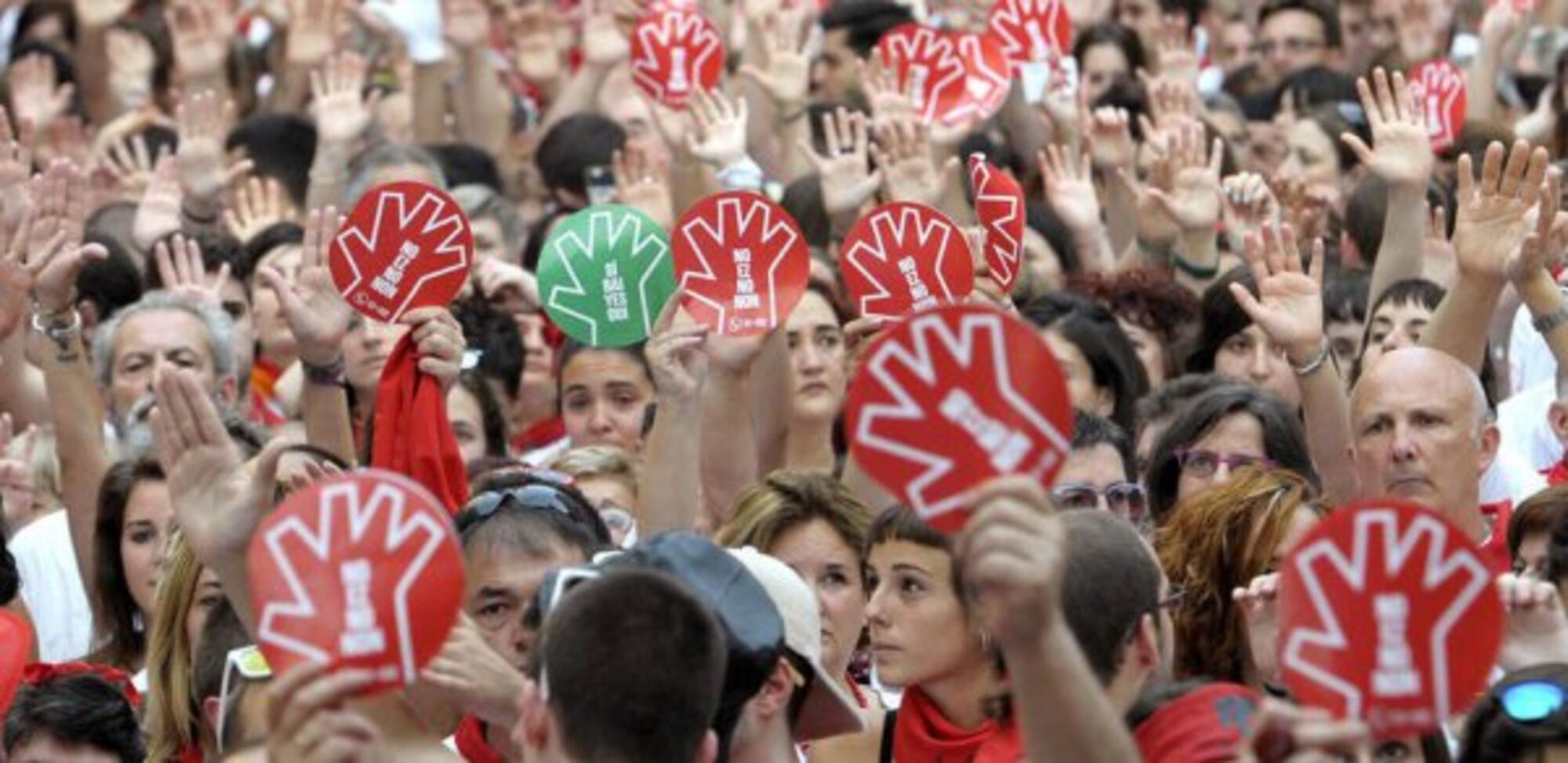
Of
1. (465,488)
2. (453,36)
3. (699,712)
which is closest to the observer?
A: (699,712)

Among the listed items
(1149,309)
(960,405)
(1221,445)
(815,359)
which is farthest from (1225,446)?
(960,405)

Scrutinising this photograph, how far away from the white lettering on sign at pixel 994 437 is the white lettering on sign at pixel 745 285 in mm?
2905

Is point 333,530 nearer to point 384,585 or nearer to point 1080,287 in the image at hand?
point 384,585

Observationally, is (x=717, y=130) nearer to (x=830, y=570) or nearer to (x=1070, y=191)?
(x=1070, y=191)

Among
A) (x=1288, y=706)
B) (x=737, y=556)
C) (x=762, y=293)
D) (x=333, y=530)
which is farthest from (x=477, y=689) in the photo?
(x=762, y=293)

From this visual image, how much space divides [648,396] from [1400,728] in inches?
194

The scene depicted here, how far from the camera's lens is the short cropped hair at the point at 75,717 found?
608cm

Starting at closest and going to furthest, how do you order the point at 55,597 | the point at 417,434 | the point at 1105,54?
the point at 417,434 < the point at 55,597 < the point at 1105,54

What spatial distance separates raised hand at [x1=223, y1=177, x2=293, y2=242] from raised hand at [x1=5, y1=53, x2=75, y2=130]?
5.00ft

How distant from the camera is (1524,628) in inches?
225

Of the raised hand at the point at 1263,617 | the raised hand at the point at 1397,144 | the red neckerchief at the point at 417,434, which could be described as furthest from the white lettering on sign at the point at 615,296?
the raised hand at the point at 1397,144

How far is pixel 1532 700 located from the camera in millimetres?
4930

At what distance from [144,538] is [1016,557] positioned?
150 inches

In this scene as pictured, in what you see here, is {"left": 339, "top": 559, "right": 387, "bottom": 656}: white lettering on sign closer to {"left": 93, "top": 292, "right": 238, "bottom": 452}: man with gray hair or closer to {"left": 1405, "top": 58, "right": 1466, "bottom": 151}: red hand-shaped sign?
{"left": 93, "top": 292, "right": 238, "bottom": 452}: man with gray hair
